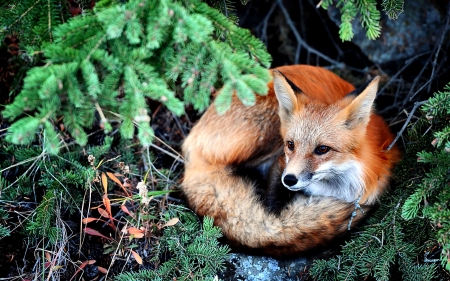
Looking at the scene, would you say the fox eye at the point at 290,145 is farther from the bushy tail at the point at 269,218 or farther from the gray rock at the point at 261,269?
the gray rock at the point at 261,269

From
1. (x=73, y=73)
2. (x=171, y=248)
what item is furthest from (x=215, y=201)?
(x=73, y=73)

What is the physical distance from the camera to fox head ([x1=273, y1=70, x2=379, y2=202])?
2.59 metres

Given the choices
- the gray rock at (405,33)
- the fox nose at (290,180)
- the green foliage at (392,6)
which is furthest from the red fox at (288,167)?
the gray rock at (405,33)

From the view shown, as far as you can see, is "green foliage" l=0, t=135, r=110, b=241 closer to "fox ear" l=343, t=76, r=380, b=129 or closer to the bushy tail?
the bushy tail

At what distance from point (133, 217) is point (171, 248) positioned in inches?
12.6

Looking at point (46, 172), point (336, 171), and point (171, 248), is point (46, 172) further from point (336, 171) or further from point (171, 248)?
point (336, 171)

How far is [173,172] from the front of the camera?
345 cm

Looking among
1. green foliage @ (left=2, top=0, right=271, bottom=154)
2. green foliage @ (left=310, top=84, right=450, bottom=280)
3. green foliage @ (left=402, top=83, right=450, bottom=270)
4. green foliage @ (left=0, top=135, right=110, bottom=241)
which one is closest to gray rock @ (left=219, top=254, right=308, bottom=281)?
green foliage @ (left=310, top=84, right=450, bottom=280)

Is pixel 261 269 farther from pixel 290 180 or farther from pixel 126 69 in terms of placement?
pixel 126 69

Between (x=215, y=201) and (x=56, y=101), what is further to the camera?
(x=215, y=201)

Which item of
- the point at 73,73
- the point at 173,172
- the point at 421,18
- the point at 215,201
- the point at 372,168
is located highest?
the point at 73,73

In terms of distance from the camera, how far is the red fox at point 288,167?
2.63m

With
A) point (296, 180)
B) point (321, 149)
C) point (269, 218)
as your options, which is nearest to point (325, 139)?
point (321, 149)

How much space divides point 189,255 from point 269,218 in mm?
523
